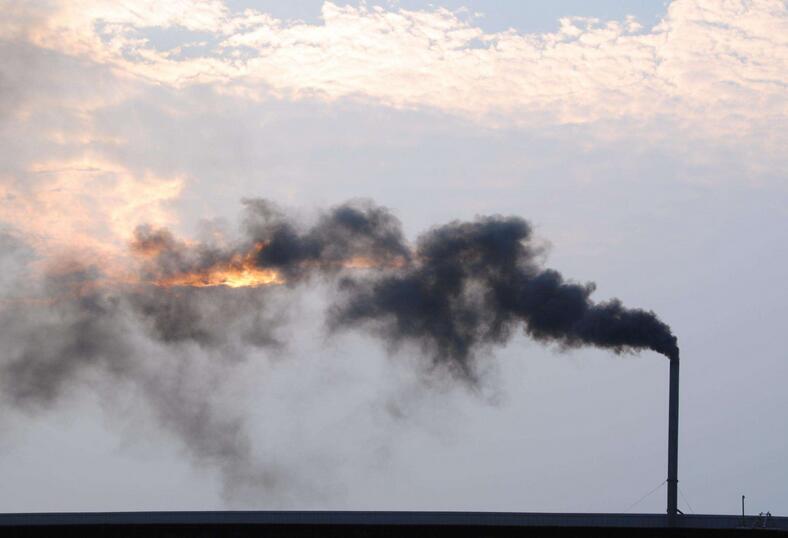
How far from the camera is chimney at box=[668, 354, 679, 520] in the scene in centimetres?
5762

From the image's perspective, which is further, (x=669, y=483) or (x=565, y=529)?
(x=669, y=483)

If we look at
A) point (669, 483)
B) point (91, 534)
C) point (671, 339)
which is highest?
point (671, 339)

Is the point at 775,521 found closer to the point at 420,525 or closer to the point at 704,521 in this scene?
the point at 704,521

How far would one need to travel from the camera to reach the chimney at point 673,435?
189ft

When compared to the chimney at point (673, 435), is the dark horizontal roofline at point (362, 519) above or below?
below

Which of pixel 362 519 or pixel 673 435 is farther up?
pixel 673 435

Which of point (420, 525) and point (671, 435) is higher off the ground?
point (671, 435)

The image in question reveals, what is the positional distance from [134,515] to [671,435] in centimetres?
2417

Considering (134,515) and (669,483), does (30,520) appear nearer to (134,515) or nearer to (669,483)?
(134,515)

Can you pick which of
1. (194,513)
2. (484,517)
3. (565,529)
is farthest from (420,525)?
(194,513)

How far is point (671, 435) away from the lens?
2343 inches

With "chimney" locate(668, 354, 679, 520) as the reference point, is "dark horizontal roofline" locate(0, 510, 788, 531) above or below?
below

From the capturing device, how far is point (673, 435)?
5950 cm

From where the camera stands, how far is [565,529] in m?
54.6
